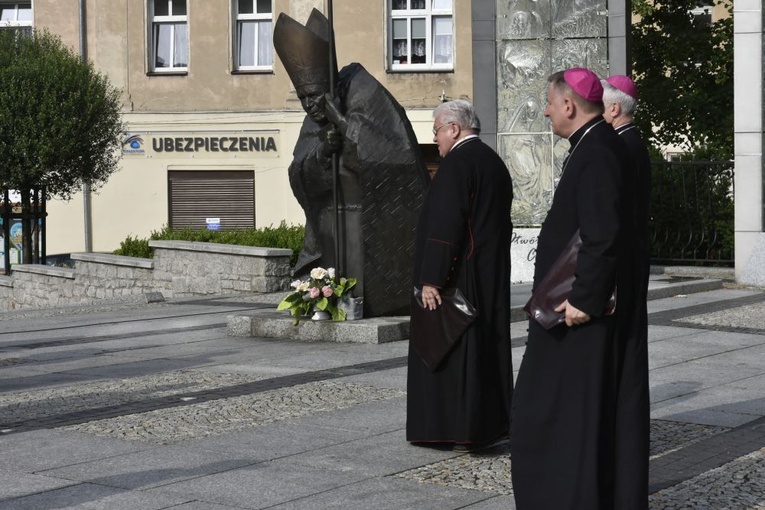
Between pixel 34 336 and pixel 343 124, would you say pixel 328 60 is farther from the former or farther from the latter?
pixel 34 336

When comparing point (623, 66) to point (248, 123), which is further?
point (248, 123)

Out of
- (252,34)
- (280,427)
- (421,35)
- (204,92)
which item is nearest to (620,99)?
(280,427)

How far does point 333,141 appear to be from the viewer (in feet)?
37.9

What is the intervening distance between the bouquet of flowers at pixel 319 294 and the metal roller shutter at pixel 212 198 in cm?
1977

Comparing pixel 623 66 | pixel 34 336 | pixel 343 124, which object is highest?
pixel 623 66

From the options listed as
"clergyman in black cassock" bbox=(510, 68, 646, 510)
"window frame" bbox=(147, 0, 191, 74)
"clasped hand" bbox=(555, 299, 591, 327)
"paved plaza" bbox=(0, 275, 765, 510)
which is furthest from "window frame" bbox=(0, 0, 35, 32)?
"clasped hand" bbox=(555, 299, 591, 327)

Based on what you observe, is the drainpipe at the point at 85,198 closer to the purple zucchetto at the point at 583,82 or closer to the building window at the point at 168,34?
the building window at the point at 168,34

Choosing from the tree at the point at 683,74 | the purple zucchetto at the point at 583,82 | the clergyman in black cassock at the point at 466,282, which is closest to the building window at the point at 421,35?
the tree at the point at 683,74

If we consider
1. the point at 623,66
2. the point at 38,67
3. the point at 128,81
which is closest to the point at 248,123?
the point at 128,81

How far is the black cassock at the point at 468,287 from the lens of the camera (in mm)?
6422

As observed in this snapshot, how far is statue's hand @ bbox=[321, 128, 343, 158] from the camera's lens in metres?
11.5

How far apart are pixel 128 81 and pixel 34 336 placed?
19064mm

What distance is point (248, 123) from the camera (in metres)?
30.8

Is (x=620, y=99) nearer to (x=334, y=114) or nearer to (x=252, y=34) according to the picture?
(x=334, y=114)
